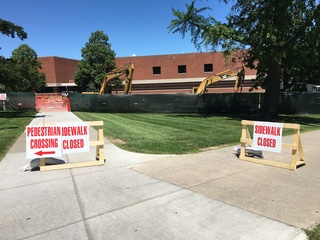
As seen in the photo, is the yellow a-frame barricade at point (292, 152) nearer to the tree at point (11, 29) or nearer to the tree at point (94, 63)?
the tree at point (11, 29)

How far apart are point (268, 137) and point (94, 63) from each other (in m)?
48.9

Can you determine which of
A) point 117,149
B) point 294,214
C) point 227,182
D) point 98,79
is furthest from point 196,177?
point 98,79

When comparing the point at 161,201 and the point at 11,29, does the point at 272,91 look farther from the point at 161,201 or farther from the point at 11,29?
the point at 11,29

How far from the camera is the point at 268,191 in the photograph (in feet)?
17.0

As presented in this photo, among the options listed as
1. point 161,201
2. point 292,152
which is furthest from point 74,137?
point 292,152

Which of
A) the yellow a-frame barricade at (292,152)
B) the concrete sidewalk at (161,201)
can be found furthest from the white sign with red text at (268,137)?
the concrete sidewalk at (161,201)

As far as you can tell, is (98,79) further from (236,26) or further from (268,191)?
(268,191)

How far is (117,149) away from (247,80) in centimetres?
4931

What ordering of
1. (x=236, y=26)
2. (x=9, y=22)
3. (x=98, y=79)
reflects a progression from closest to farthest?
(x=236, y=26) < (x=9, y=22) < (x=98, y=79)

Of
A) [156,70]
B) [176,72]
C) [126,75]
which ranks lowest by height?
[126,75]

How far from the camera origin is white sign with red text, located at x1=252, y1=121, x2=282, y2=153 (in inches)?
277

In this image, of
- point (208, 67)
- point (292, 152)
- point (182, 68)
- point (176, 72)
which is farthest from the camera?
point (182, 68)

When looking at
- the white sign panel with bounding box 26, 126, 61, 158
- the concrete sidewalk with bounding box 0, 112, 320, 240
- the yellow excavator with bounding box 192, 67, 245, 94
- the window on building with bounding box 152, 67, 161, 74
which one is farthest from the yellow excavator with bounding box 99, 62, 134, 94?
the white sign panel with bounding box 26, 126, 61, 158

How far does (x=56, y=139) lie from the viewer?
6652 mm
